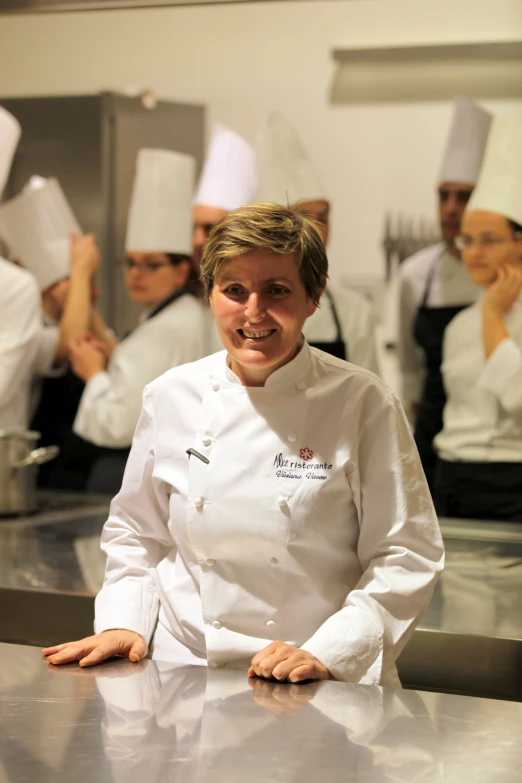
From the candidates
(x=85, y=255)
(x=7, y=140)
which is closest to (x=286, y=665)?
(x=85, y=255)

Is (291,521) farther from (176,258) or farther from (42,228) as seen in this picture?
(42,228)

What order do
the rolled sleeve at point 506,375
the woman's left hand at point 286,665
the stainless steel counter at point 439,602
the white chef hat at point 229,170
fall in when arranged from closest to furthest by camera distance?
the woman's left hand at point 286,665, the stainless steel counter at point 439,602, the rolled sleeve at point 506,375, the white chef hat at point 229,170

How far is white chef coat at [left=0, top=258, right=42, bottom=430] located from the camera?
2.27 meters

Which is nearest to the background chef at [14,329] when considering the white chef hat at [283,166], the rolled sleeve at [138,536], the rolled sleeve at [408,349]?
the white chef hat at [283,166]

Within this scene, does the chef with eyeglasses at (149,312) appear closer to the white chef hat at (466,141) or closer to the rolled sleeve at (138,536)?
the white chef hat at (466,141)

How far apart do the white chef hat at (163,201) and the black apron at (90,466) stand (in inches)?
5.3

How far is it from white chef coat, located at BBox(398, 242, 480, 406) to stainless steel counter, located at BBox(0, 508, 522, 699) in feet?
1.18

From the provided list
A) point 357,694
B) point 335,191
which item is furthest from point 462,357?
point 357,694

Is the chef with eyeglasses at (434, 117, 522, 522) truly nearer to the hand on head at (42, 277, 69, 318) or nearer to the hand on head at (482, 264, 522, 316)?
the hand on head at (482, 264, 522, 316)

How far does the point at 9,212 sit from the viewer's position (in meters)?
2.46

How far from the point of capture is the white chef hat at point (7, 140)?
2.37 meters

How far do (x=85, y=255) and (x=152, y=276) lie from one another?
0.19 meters

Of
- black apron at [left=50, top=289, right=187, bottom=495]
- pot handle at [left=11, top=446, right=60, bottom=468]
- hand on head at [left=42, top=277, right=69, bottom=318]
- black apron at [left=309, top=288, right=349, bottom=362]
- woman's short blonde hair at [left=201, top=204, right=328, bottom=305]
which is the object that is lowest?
black apron at [left=50, top=289, right=187, bottom=495]

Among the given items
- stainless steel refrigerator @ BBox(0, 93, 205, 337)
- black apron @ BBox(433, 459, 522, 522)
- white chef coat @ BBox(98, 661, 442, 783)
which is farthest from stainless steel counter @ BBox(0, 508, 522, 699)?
stainless steel refrigerator @ BBox(0, 93, 205, 337)
